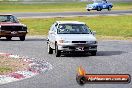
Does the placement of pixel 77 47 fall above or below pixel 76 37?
below

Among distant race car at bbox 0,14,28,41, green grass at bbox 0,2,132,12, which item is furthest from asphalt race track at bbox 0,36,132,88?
green grass at bbox 0,2,132,12

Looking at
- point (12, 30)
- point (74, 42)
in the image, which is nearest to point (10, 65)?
point (74, 42)

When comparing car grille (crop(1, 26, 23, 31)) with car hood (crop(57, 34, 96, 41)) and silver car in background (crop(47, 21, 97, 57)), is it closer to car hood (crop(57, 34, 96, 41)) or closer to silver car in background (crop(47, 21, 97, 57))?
silver car in background (crop(47, 21, 97, 57))

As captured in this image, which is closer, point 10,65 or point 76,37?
point 10,65

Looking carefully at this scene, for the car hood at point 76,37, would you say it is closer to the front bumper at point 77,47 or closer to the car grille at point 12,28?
the front bumper at point 77,47

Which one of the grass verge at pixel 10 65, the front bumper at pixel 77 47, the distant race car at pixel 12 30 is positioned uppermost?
the grass verge at pixel 10 65

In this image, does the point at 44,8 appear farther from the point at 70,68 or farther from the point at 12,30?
the point at 70,68

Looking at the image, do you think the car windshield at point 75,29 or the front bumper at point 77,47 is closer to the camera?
the front bumper at point 77,47

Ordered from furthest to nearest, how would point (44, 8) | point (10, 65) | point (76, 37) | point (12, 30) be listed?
1. point (44, 8)
2. point (12, 30)
3. point (76, 37)
4. point (10, 65)

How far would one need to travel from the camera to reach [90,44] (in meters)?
19.7

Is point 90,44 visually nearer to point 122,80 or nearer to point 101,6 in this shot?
point 122,80

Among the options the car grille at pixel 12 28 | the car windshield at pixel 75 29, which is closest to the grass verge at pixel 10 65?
the car windshield at pixel 75 29

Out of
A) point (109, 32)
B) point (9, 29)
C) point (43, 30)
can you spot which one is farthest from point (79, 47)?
point (43, 30)

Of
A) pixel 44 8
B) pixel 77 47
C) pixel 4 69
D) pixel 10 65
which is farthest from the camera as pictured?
pixel 44 8
